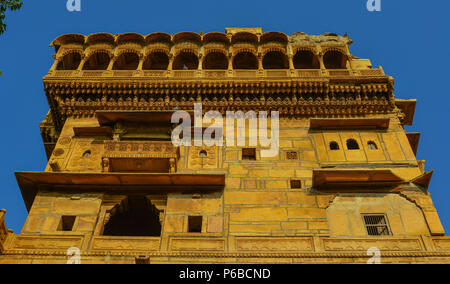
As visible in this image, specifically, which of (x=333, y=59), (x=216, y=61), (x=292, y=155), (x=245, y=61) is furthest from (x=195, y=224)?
(x=333, y=59)

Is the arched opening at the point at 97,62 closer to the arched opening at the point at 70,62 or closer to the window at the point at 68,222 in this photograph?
the arched opening at the point at 70,62

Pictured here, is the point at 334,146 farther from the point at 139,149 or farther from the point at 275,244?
the point at 139,149

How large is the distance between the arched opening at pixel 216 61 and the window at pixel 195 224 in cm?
706

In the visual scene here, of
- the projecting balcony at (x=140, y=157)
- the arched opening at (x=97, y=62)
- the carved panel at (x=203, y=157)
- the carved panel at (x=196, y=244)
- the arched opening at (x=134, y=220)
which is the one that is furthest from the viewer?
the arched opening at (x=97, y=62)

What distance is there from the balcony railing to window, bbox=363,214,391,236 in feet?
16.6

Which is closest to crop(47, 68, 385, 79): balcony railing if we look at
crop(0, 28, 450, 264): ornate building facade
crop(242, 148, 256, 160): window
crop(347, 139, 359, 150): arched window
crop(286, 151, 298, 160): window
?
crop(0, 28, 450, 264): ornate building facade

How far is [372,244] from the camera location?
10.0m

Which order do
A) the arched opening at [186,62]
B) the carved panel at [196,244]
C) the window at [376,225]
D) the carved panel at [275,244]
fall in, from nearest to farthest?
1. the carved panel at [275,244]
2. the carved panel at [196,244]
3. the window at [376,225]
4. the arched opening at [186,62]

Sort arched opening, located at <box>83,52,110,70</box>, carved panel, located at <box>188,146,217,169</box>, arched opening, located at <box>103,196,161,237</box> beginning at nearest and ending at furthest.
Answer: arched opening, located at <box>103,196,161,237</box> → carved panel, located at <box>188,146,217,169</box> → arched opening, located at <box>83,52,110,70</box>

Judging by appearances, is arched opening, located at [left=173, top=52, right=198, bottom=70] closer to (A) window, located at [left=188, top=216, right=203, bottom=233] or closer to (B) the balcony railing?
(B) the balcony railing

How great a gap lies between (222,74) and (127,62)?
3.84m

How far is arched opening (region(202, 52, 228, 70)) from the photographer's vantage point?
54.7ft

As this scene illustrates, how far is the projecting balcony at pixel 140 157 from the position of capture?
12.0m

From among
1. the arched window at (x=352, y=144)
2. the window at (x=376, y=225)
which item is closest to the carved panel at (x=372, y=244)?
the window at (x=376, y=225)
